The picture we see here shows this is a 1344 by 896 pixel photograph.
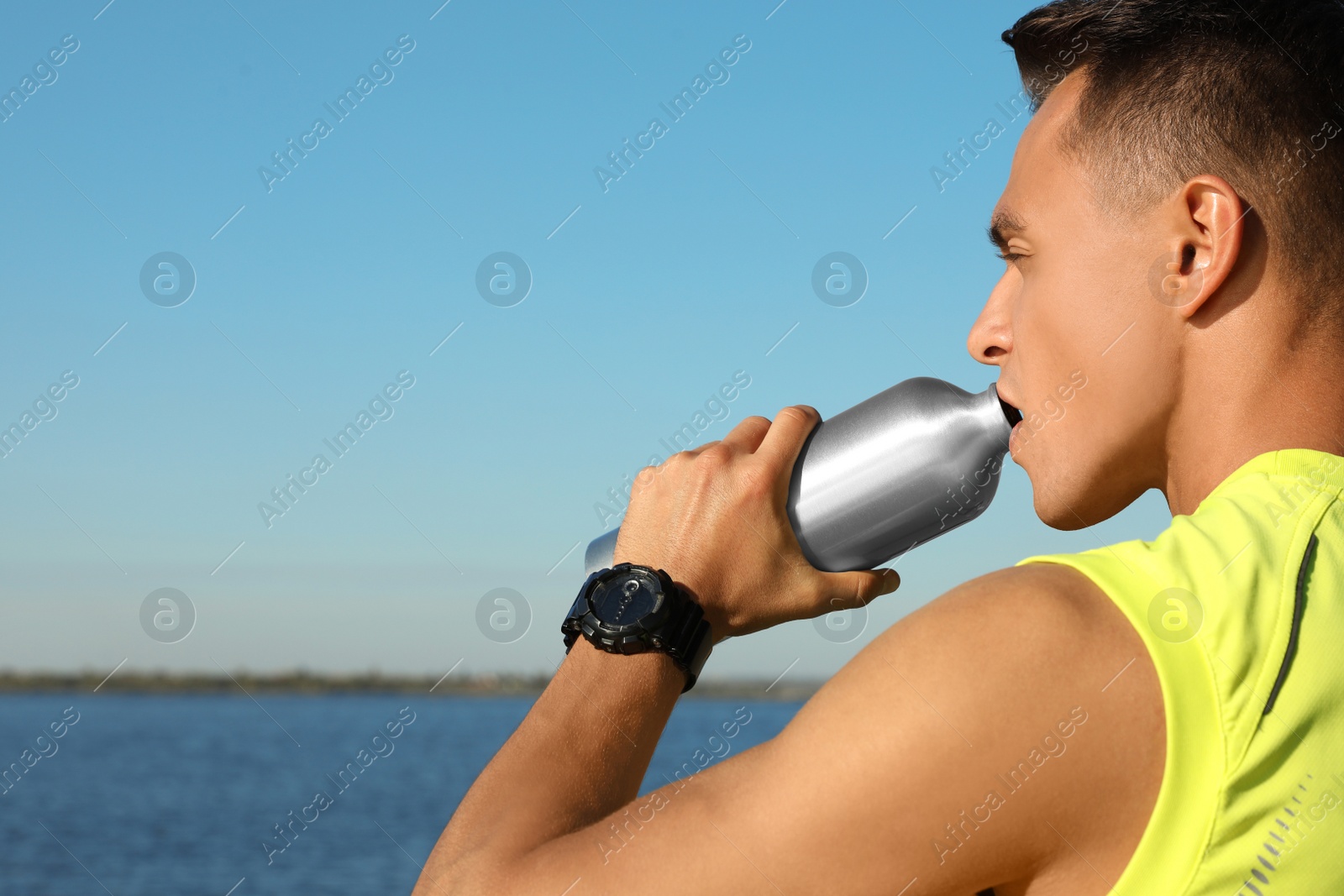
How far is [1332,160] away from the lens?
1.44 meters

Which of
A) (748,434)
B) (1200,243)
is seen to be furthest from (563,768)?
(1200,243)

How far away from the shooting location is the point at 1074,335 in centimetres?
145

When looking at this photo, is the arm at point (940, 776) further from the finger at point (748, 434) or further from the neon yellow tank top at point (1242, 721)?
the finger at point (748, 434)

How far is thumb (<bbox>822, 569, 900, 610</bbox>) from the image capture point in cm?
187

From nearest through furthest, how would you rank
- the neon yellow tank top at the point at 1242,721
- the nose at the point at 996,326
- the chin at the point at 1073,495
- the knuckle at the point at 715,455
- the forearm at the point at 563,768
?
the neon yellow tank top at the point at 1242,721
the forearm at the point at 563,768
the chin at the point at 1073,495
the nose at the point at 996,326
the knuckle at the point at 715,455

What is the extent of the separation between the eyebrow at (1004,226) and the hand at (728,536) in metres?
0.48

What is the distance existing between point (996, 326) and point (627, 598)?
26.6 inches

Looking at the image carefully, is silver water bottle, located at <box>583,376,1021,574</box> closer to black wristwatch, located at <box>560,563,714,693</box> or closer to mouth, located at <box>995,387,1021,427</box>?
mouth, located at <box>995,387,1021,427</box>

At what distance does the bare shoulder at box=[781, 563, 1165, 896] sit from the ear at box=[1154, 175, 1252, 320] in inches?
19.2

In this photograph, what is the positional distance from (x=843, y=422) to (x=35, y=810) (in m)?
42.1

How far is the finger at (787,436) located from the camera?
183cm

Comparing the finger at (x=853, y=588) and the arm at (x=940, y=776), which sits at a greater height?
the arm at (x=940, y=776)

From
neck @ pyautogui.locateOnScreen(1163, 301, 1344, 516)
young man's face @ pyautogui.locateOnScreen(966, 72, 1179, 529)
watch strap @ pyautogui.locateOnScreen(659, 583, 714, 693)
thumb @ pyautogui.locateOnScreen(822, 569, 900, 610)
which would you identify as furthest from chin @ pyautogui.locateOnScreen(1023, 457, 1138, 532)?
watch strap @ pyautogui.locateOnScreen(659, 583, 714, 693)

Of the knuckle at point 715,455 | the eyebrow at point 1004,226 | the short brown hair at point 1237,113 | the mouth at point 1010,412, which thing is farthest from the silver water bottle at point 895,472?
the short brown hair at point 1237,113
